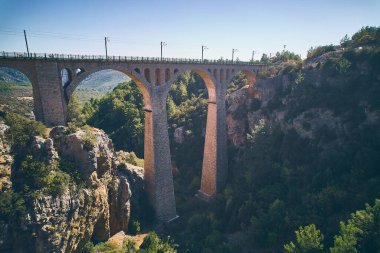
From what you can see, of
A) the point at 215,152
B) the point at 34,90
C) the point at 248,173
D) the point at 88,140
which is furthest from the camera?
the point at 215,152

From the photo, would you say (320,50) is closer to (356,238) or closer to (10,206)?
(356,238)

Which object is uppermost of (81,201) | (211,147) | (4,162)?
(4,162)

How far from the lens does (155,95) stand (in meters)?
33.1

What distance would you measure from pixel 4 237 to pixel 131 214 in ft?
50.2

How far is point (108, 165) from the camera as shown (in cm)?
2897

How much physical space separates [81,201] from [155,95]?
14.9 meters

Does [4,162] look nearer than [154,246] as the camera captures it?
Yes

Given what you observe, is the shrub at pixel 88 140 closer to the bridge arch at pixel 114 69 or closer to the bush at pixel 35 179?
the bridge arch at pixel 114 69

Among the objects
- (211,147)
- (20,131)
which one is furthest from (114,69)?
(211,147)

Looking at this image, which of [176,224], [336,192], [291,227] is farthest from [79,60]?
[336,192]

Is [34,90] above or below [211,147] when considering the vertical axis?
above

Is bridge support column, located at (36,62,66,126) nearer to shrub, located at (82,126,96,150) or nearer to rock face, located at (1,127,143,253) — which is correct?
rock face, located at (1,127,143,253)

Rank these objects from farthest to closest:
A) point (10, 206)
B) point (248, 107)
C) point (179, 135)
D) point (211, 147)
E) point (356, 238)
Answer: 1. point (179, 135)
2. point (248, 107)
3. point (211, 147)
4. point (356, 238)
5. point (10, 206)

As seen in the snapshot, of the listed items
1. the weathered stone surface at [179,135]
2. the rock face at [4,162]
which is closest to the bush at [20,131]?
the rock face at [4,162]
